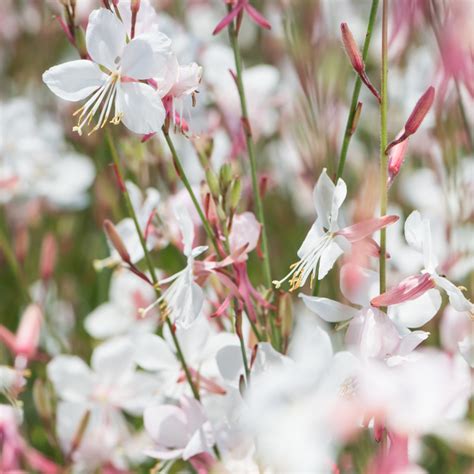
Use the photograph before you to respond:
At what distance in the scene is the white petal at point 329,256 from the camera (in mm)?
688

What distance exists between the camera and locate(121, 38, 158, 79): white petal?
71 cm

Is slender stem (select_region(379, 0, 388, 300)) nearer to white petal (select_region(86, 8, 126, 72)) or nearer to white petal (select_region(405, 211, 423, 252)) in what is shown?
white petal (select_region(405, 211, 423, 252))

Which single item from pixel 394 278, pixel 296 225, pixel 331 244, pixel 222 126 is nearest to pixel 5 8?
pixel 296 225

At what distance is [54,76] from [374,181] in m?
0.32

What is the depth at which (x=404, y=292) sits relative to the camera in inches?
26.5

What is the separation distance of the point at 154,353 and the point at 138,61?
335 millimetres

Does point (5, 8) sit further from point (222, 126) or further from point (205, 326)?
point (205, 326)

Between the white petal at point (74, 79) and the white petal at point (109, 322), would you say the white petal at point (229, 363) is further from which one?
the white petal at point (109, 322)

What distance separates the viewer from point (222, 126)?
1.36 meters

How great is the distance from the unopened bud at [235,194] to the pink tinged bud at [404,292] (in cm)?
15

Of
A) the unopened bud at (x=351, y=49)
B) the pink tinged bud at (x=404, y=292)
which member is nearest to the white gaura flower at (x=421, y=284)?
the pink tinged bud at (x=404, y=292)

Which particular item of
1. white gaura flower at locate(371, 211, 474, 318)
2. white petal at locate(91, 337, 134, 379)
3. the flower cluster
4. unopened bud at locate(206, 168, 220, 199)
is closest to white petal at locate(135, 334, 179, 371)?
the flower cluster

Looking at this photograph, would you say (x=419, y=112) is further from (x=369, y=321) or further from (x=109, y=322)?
(x=109, y=322)

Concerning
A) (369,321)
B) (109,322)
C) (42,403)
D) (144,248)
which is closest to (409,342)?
(369,321)
